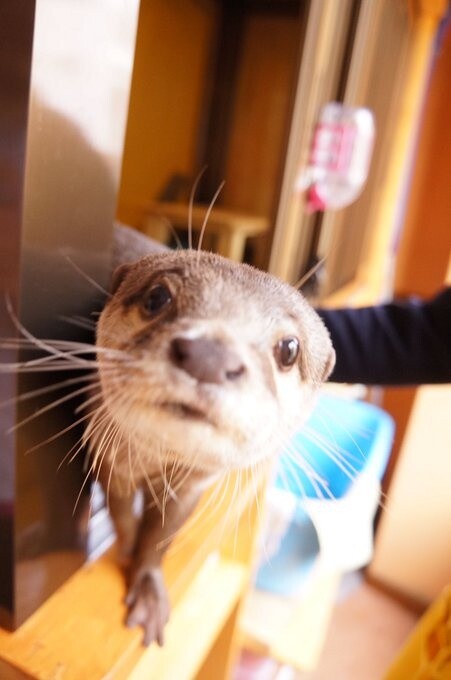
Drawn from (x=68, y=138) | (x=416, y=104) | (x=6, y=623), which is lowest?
(x=6, y=623)

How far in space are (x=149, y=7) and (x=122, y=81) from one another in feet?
0.17

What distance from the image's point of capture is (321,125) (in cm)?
49

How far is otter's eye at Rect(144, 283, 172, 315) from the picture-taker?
1.00 feet

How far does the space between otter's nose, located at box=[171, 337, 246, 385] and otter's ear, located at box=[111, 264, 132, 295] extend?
0.12 m

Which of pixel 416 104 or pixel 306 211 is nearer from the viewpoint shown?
pixel 306 211

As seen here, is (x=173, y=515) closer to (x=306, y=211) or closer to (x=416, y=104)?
(x=306, y=211)

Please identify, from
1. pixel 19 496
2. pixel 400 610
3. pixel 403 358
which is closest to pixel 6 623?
pixel 19 496

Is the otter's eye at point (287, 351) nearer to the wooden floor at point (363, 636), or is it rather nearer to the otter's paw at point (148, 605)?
the otter's paw at point (148, 605)

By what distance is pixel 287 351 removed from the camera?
31 cm

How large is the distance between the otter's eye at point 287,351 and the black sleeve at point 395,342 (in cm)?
13

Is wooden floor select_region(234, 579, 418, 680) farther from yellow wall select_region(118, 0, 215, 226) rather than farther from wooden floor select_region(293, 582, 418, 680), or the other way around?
yellow wall select_region(118, 0, 215, 226)

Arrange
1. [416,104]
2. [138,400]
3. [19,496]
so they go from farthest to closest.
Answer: [416,104]
[19,496]
[138,400]

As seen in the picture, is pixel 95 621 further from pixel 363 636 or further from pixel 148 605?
pixel 363 636

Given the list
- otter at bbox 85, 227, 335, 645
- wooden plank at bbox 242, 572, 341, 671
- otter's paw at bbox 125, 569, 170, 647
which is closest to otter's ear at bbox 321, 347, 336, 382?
otter at bbox 85, 227, 335, 645
